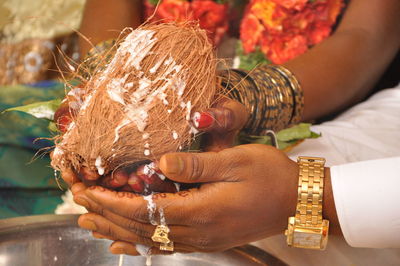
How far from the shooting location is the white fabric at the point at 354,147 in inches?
29.1

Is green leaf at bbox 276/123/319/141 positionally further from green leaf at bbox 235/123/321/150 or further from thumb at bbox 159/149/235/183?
thumb at bbox 159/149/235/183

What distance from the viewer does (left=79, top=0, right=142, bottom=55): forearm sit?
0.97m

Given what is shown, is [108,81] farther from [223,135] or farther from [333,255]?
[333,255]

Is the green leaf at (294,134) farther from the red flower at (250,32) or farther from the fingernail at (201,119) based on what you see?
the red flower at (250,32)

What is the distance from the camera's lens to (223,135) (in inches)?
25.0

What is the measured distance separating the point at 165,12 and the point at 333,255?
646 mm

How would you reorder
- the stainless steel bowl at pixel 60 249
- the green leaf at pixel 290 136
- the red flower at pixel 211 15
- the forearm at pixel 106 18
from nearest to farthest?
the stainless steel bowl at pixel 60 249
the green leaf at pixel 290 136
the forearm at pixel 106 18
the red flower at pixel 211 15

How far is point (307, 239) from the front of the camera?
62cm

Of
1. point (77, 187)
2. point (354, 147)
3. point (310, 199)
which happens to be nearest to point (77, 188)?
point (77, 187)

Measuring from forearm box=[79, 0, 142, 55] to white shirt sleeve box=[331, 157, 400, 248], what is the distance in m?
0.47

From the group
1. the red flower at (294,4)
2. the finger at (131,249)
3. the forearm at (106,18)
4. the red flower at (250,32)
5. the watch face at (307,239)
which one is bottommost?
the finger at (131,249)

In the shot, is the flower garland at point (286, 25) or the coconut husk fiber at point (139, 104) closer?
the coconut husk fiber at point (139, 104)

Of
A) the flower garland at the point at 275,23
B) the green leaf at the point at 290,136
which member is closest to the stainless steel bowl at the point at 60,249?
the green leaf at the point at 290,136

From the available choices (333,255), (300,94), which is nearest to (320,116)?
(300,94)
